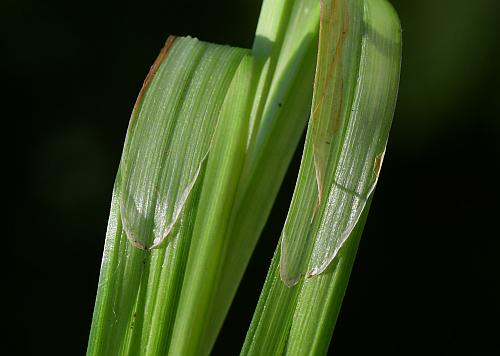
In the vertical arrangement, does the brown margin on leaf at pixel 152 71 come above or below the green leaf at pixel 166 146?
above

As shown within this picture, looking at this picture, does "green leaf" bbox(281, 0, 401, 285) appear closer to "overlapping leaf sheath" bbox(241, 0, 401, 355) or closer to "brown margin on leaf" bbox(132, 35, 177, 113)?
"overlapping leaf sheath" bbox(241, 0, 401, 355)

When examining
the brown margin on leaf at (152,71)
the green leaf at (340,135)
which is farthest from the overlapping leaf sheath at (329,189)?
the brown margin on leaf at (152,71)

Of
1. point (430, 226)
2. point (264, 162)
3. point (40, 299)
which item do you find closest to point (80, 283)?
point (40, 299)

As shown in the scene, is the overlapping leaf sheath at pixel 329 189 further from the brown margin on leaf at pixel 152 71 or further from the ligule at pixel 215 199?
the brown margin on leaf at pixel 152 71

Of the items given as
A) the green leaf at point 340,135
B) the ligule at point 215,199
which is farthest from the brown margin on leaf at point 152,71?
the green leaf at point 340,135

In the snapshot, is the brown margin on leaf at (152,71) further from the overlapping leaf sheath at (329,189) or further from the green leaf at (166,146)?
the overlapping leaf sheath at (329,189)

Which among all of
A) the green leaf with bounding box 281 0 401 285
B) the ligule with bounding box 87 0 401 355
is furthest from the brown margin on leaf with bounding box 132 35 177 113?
the green leaf with bounding box 281 0 401 285

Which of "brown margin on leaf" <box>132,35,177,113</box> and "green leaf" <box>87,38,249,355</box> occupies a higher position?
"brown margin on leaf" <box>132,35,177,113</box>

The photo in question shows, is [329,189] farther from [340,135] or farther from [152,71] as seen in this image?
[152,71]

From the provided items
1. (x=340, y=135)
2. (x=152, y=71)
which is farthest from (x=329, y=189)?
(x=152, y=71)
